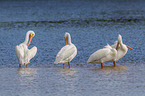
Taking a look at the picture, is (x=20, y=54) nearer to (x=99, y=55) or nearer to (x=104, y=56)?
(x=99, y=55)

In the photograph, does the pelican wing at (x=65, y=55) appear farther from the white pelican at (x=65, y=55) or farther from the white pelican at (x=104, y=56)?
the white pelican at (x=104, y=56)

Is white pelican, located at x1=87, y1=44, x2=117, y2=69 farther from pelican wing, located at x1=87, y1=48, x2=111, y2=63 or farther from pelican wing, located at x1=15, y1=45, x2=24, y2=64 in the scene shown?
pelican wing, located at x1=15, y1=45, x2=24, y2=64

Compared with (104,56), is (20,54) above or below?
above

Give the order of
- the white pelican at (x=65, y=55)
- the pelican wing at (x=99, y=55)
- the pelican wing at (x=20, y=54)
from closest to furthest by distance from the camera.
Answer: the white pelican at (x=65, y=55)
the pelican wing at (x=99, y=55)
the pelican wing at (x=20, y=54)

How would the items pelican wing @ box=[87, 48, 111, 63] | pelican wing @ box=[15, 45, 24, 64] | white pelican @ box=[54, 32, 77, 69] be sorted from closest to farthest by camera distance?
white pelican @ box=[54, 32, 77, 69] < pelican wing @ box=[87, 48, 111, 63] < pelican wing @ box=[15, 45, 24, 64]

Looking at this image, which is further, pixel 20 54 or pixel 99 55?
pixel 20 54

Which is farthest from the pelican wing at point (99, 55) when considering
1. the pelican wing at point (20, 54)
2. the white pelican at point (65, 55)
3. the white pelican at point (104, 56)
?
the pelican wing at point (20, 54)

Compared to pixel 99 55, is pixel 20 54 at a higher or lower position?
higher

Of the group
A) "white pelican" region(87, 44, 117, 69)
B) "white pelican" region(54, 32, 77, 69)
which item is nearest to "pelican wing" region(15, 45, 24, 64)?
"white pelican" region(54, 32, 77, 69)

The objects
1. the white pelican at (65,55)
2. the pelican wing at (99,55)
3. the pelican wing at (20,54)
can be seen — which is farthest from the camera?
the pelican wing at (20,54)

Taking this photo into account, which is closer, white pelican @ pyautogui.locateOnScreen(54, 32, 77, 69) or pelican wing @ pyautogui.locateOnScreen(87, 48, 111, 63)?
white pelican @ pyautogui.locateOnScreen(54, 32, 77, 69)

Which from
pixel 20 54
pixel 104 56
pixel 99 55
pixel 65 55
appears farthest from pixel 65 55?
pixel 20 54

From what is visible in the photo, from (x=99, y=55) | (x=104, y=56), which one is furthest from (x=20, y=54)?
(x=104, y=56)

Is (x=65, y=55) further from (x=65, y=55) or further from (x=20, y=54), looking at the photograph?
(x=20, y=54)
